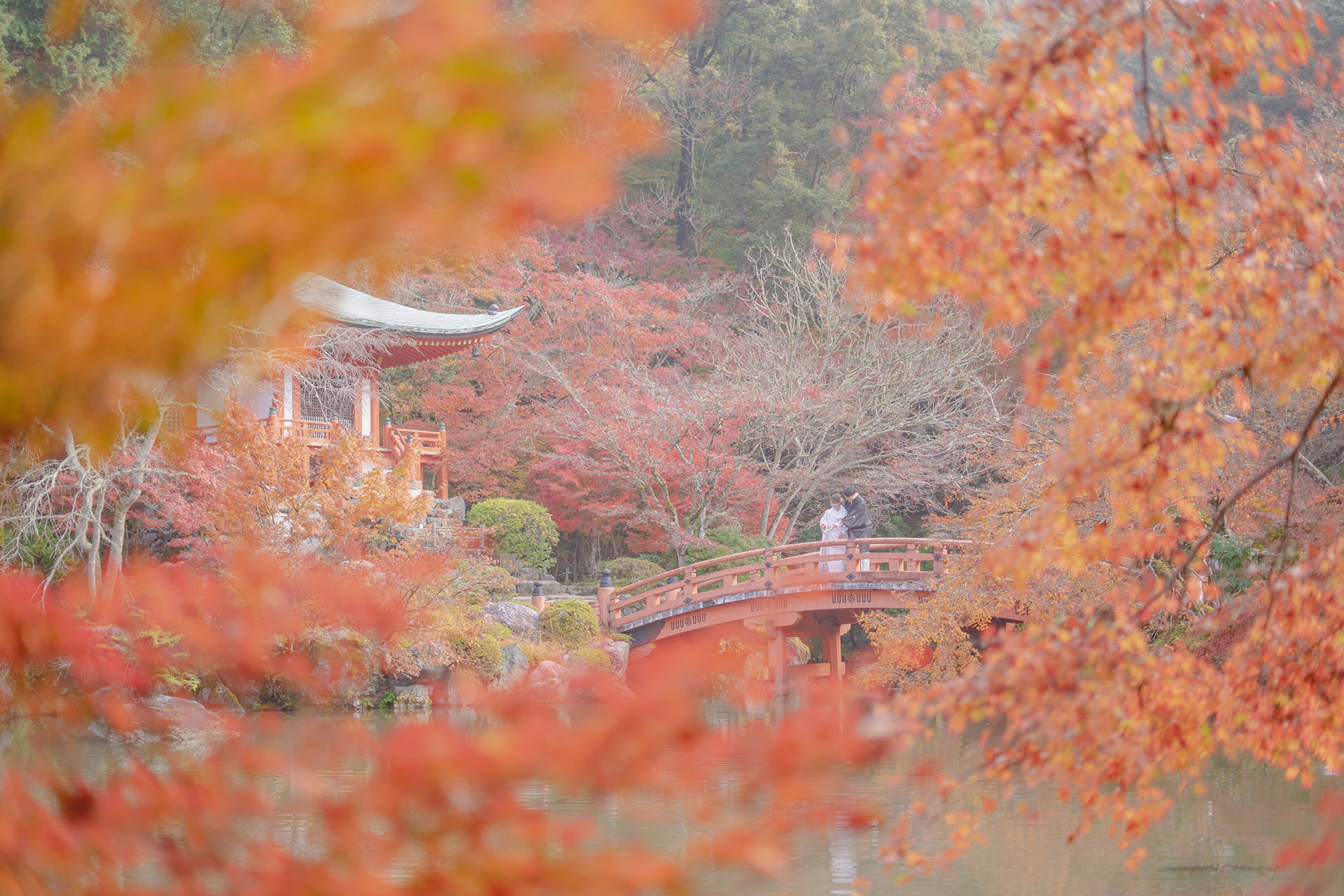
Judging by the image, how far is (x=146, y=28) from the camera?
120cm

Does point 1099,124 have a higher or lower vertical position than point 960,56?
lower

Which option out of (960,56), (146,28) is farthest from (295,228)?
(960,56)

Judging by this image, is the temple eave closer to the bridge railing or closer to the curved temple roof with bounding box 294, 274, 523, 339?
the curved temple roof with bounding box 294, 274, 523, 339

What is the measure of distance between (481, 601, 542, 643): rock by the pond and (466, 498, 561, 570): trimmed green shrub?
165 centimetres

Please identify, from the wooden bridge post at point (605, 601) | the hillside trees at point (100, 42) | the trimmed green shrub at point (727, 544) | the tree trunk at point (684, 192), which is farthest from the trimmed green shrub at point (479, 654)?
the tree trunk at point (684, 192)

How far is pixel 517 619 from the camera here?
1558 centimetres

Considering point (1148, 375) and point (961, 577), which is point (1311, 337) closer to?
point (1148, 375)

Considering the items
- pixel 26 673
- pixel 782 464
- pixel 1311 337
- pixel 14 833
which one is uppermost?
pixel 782 464

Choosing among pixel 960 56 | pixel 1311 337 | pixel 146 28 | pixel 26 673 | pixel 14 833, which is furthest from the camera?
pixel 960 56

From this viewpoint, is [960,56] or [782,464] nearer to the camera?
[782,464]

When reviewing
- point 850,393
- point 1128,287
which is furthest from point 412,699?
point 1128,287

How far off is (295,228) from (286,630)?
1491 mm

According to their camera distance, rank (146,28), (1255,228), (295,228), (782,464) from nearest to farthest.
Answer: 1. (295,228)
2. (146,28)
3. (1255,228)
4. (782,464)

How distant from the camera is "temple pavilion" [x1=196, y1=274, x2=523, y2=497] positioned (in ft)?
54.2
